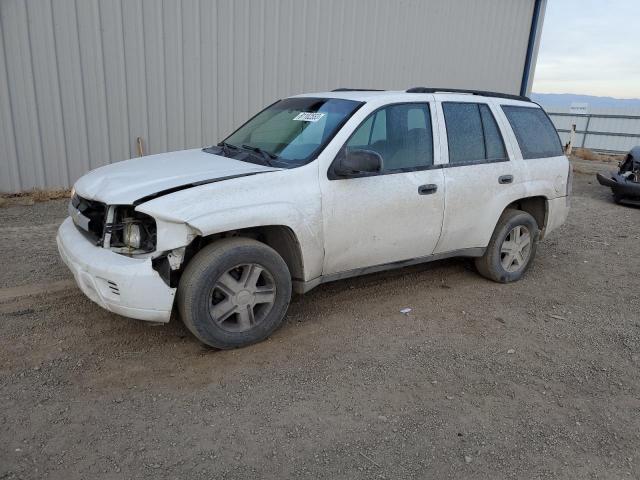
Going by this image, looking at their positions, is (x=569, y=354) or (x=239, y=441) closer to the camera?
(x=239, y=441)

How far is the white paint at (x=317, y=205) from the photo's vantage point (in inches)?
129

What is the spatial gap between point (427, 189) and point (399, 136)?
0.50 meters

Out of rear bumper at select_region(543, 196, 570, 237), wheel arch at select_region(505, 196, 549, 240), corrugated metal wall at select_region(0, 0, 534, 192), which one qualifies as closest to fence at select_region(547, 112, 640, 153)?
corrugated metal wall at select_region(0, 0, 534, 192)

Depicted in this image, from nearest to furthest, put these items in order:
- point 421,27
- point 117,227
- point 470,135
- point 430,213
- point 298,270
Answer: point 117,227
point 298,270
point 430,213
point 470,135
point 421,27

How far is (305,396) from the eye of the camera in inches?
127

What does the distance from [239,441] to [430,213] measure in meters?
2.49

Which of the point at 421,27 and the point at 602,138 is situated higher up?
the point at 421,27

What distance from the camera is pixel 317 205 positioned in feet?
12.3

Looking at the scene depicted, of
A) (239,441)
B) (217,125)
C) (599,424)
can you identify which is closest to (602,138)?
(217,125)

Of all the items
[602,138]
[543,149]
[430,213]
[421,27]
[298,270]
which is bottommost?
[602,138]

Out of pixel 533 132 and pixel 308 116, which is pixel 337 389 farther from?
pixel 533 132

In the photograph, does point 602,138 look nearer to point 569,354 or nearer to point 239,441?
point 569,354

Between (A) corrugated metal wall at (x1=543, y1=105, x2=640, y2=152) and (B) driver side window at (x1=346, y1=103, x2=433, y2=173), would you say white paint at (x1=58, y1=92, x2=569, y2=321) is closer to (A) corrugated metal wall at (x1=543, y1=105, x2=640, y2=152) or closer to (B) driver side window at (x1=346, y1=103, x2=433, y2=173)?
(B) driver side window at (x1=346, y1=103, x2=433, y2=173)

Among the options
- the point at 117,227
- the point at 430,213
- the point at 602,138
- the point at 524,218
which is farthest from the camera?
the point at 602,138
